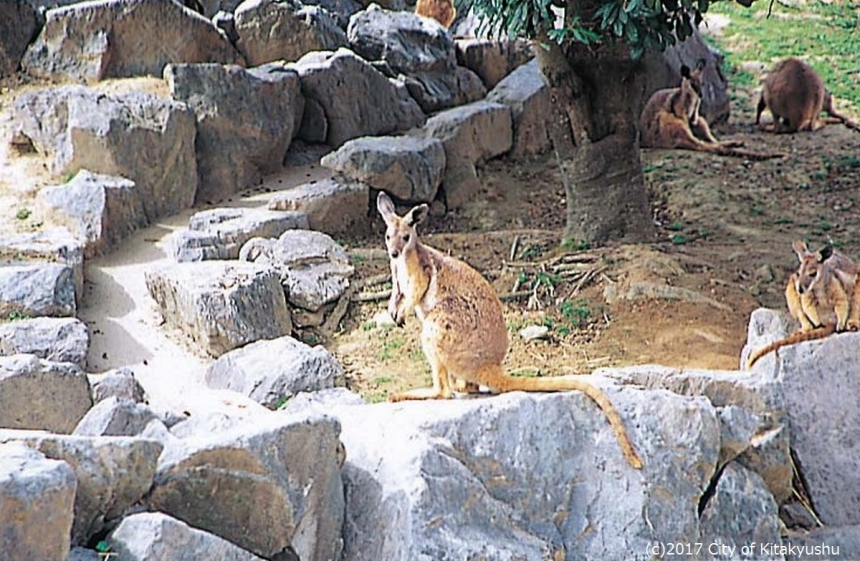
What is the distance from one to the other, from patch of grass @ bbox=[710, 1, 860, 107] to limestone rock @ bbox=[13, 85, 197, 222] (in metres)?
9.52

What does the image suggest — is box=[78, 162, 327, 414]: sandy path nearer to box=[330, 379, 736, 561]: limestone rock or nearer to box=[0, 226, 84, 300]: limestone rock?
box=[0, 226, 84, 300]: limestone rock

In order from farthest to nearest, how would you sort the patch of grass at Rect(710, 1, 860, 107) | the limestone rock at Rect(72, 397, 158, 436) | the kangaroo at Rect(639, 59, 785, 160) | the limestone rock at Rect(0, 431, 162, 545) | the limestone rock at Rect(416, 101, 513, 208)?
the patch of grass at Rect(710, 1, 860, 107), the kangaroo at Rect(639, 59, 785, 160), the limestone rock at Rect(416, 101, 513, 208), the limestone rock at Rect(72, 397, 158, 436), the limestone rock at Rect(0, 431, 162, 545)

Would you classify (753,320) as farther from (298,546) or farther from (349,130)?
(349,130)

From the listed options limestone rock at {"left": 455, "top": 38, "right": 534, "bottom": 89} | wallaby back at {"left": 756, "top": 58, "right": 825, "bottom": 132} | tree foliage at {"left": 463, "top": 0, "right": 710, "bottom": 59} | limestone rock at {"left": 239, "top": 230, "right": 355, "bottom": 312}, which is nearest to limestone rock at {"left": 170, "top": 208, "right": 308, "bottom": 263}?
limestone rock at {"left": 239, "top": 230, "right": 355, "bottom": 312}

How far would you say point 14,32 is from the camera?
11414mm

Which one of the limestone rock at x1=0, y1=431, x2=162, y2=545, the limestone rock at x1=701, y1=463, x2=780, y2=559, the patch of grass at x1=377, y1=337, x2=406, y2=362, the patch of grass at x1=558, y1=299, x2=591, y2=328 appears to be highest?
the limestone rock at x1=0, y1=431, x2=162, y2=545

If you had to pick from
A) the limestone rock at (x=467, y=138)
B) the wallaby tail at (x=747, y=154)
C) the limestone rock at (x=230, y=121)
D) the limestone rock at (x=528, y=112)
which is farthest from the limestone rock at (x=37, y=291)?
the wallaby tail at (x=747, y=154)

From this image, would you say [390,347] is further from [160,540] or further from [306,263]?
[160,540]

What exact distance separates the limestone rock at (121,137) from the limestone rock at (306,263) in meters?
1.75

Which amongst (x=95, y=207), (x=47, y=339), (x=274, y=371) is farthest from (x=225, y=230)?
(x=274, y=371)

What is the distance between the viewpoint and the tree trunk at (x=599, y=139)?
8836 millimetres

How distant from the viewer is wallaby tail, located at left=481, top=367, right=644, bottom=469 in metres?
4.55

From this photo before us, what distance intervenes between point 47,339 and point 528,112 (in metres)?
7.35

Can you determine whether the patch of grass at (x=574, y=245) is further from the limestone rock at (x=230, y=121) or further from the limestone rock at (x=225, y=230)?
the limestone rock at (x=230, y=121)
